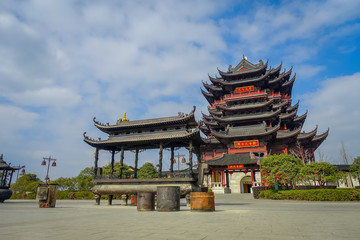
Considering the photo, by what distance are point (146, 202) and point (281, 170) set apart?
15.5 metres

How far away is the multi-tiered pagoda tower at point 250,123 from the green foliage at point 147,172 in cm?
1329

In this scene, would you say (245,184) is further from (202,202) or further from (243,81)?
(202,202)

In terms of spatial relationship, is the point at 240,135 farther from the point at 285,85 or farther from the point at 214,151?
the point at 285,85

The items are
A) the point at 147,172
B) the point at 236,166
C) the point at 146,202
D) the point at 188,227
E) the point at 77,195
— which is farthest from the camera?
the point at 147,172

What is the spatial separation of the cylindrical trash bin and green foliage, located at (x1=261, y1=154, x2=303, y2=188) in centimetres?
1478

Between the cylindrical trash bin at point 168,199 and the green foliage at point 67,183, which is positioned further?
the green foliage at point 67,183

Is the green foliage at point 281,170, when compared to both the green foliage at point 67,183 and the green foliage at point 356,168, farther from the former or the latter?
the green foliage at point 67,183

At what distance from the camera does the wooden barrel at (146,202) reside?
1105 centimetres

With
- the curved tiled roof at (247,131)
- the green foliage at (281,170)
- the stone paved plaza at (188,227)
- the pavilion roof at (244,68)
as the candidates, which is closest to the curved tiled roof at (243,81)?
the pavilion roof at (244,68)

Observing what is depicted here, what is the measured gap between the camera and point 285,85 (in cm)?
4156

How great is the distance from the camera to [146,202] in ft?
36.3

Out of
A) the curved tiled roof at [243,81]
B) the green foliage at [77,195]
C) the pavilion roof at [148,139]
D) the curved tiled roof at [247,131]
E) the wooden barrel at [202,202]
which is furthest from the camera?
the curved tiled roof at [243,81]

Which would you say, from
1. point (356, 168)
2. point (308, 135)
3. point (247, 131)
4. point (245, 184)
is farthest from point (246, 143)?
point (356, 168)

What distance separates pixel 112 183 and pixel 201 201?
394 inches
